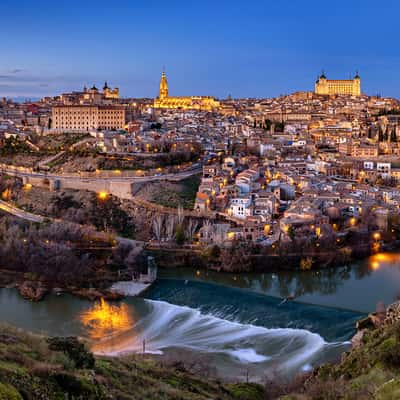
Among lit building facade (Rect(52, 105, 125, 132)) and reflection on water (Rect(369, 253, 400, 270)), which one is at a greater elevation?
lit building facade (Rect(52, 105, 125, 132))

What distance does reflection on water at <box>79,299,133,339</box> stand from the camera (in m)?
7.77

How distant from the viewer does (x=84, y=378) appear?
3537 millimetres

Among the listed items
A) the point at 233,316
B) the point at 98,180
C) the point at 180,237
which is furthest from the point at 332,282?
the point at 98,180

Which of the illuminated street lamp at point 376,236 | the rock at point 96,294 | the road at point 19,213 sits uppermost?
the road at point 19,213

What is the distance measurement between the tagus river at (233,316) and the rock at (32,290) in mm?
119

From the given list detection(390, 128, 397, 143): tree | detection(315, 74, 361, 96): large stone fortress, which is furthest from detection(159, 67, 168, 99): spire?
detection(390, 128, 397, 143): tree

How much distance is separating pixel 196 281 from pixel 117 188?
457 cm

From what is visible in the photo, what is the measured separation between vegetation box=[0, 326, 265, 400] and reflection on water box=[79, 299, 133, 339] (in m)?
1.67

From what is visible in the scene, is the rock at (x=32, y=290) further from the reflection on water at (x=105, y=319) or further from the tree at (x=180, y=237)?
the tree at (x=180, y=237)

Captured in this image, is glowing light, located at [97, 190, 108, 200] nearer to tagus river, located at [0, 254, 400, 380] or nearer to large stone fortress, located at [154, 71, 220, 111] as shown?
tagus river, located at [0, 254, 400, 380]

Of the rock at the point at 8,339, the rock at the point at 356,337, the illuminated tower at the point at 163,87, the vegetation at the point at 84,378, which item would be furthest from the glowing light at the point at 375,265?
the illuminated tower at the point at 163,87

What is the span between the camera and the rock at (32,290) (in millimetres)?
9127

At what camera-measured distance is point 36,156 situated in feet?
55.0

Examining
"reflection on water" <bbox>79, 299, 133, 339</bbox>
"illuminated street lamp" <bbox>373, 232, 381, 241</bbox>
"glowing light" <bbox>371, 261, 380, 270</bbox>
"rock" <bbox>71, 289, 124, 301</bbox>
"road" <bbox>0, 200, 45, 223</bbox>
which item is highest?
"road" <bbox>0, 200, 45, 223</bbox>
